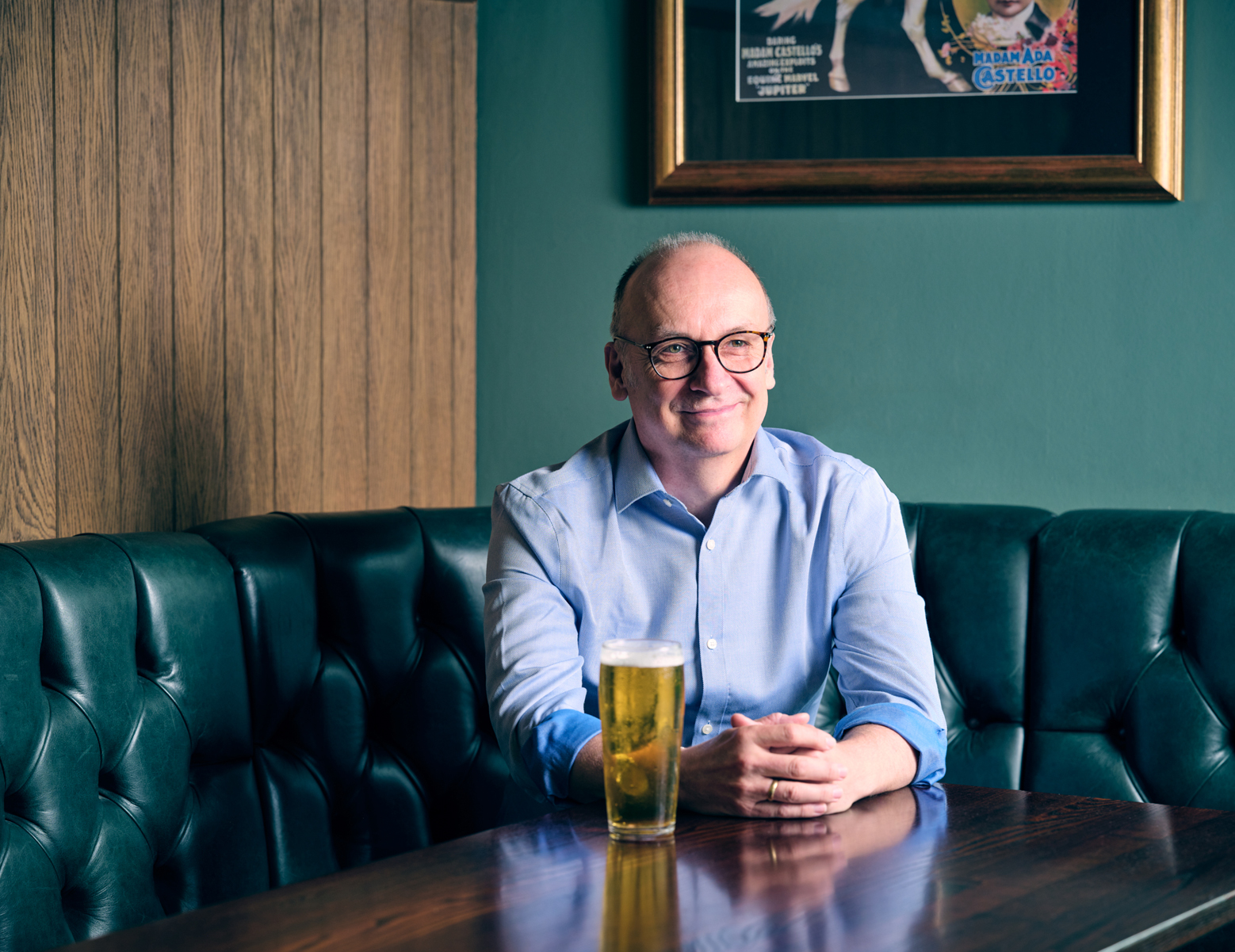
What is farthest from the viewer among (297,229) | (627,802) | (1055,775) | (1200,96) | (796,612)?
(297,229)

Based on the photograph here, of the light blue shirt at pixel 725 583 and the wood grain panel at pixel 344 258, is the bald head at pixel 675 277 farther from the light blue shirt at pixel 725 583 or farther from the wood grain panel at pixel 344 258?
the wood grain panel at pixel 344 258

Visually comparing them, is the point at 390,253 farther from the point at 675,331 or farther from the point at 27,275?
the point at 675,331

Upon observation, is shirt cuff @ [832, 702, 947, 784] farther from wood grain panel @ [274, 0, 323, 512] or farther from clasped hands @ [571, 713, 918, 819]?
wood grain panel @ [274, 0, 323, 512]

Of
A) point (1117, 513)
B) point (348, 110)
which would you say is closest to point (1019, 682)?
point (1117, 513)

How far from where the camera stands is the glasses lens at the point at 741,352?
61.5 inches

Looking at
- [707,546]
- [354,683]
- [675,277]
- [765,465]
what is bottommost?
[354,683]

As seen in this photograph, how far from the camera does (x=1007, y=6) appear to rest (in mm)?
2191

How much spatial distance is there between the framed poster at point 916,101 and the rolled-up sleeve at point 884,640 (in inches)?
35.3

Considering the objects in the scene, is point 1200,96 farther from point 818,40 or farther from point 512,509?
point 512,509

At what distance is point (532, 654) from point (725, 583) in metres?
0.29

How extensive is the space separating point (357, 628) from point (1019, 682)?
1043mm

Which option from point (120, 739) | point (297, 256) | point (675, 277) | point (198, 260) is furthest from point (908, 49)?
point (120, 739)

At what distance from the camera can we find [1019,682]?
1.90m

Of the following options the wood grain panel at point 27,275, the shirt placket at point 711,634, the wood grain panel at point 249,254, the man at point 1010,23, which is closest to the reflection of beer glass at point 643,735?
the shirt placket at point 711,634
